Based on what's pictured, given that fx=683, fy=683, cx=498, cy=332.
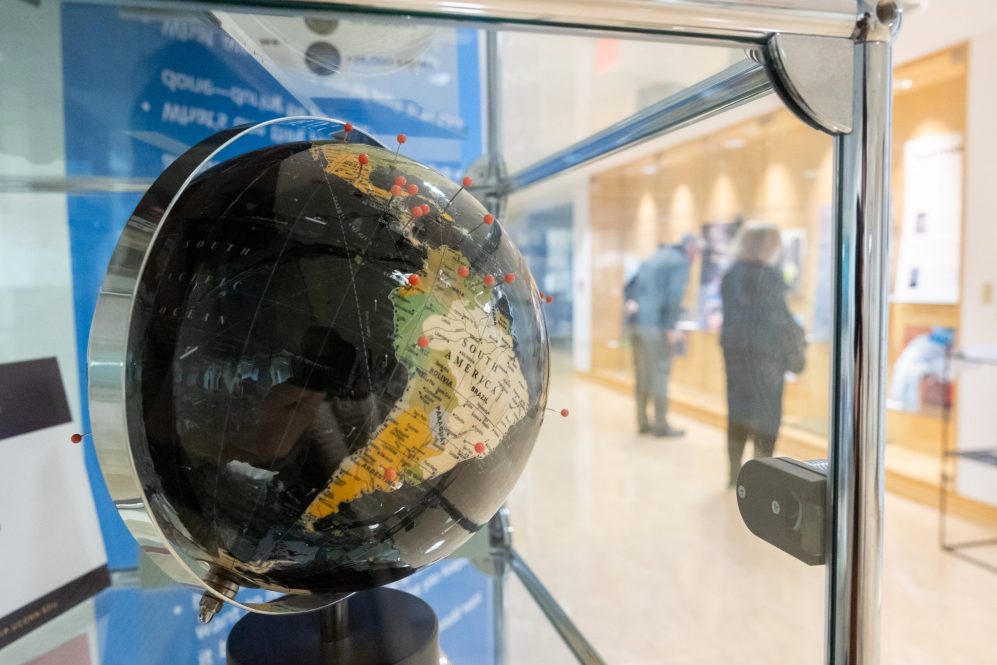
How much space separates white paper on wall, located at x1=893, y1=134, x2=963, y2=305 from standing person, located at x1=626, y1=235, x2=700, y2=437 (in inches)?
56.8

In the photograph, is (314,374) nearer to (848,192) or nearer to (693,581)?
(848,192)

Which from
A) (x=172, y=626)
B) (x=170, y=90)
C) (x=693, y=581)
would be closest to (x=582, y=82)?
(x=693, y=581)

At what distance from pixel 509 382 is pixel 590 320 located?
667 centimetres

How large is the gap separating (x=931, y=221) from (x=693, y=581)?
7.86ft

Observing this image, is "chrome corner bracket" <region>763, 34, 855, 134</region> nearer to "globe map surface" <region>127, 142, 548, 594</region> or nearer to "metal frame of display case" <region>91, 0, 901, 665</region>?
"metal frame of display case" <region>91, 0, 901, 665</region>

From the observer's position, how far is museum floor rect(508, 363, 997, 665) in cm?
214

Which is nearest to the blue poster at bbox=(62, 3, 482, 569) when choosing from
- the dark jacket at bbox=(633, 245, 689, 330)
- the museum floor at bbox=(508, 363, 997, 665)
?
the museum floor at bbox=(508, 363, 997, 665)

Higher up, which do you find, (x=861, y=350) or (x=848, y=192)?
(x=848, y=192)

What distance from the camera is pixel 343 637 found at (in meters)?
0.59

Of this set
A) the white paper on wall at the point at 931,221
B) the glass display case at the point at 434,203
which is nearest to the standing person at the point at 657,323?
the white paper on wall at the point at 931,221

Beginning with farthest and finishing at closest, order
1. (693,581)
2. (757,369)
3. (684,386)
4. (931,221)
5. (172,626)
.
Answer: (684,386) < (931,221) < (693,581) < (172,626) < (757,369)

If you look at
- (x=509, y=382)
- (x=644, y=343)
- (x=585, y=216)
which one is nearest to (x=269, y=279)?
(x=509, y=382)

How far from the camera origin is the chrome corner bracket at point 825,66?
544 millimetres

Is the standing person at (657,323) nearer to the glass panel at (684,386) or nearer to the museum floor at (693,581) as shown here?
the glass panel at (684,386)
